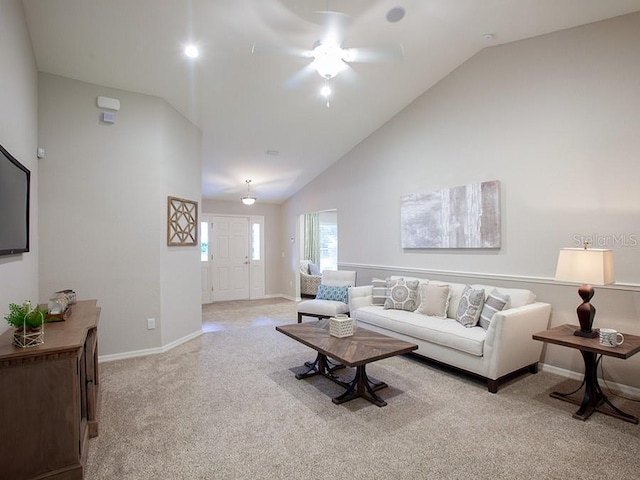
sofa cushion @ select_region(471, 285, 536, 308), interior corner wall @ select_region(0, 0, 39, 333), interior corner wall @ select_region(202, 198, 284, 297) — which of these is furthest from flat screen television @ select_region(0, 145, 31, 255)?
interior corner wall @ select_region(202, 198, 284, 297)

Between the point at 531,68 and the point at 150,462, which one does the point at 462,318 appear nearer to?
the point at 531,68

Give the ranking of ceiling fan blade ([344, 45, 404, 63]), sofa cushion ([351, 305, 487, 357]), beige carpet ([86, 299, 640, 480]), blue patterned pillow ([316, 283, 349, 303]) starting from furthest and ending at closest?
blue patterned pillow ([316, 283, 349, 303]) → sofa cushion ([351, 305, 487, 357]) → ceiling fan blade ([344, 45, 404, 63]) → beige carpet ([86, 299, 640, 480])

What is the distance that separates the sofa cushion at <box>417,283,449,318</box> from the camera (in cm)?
389

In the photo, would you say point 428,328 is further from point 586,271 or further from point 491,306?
point 586,271

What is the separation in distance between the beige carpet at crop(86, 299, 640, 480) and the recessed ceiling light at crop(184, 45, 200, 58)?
10.5 feet

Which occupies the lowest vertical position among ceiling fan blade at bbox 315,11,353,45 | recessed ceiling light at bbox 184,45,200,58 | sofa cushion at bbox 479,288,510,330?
sofa cushion at bbox 479,288,510,330

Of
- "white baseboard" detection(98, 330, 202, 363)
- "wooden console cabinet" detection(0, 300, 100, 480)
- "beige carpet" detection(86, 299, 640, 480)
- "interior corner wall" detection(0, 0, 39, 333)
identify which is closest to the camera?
"wooden console cabinet" detection(0, 300, 100, 480)

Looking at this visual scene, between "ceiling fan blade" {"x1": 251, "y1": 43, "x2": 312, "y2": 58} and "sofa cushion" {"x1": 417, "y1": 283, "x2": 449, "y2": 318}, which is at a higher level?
"ceiling fan blade" {"x1": 251, "y1": 43, "x2": 312, "y2": 58}

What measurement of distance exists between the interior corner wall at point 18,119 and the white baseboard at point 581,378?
453 cm

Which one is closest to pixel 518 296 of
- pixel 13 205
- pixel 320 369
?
pixel 320 369

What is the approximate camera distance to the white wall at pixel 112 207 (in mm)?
3514

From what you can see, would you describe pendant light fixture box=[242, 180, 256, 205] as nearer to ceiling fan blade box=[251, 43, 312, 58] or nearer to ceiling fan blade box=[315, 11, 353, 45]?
ceiling fan blade box=[251, 43, 312, 58]

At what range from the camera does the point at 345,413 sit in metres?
2.59

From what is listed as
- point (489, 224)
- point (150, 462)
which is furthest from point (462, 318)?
point (150, 462)
